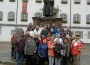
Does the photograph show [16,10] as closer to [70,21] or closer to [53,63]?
[70,21]

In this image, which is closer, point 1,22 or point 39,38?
point 39,38

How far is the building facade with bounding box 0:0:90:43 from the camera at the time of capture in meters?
47.8

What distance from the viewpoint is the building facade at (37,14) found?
47.8 metres

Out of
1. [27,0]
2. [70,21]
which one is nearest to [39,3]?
[27,0]

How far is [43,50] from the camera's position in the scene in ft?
49.8

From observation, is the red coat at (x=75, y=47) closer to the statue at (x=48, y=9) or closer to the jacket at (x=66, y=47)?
the jacket at (x=66, y=47)

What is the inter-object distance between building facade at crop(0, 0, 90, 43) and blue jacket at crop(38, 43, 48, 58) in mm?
32470

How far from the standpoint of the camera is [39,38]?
16.0 m

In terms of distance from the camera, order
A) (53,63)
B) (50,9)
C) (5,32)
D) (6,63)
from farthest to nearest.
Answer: (5,32) → (50,9) → (6,63) → (53,63)

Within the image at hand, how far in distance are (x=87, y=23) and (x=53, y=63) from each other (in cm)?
3353

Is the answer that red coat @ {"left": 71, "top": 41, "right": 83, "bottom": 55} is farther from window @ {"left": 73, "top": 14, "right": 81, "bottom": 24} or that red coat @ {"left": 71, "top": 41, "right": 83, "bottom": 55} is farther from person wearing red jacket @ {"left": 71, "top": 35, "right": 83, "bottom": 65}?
window @ {"left": 73, "top": 14, "right": 81, "bottom": 24}

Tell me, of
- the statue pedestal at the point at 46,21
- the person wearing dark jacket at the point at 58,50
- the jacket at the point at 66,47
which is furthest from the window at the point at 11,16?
the person wearing dark jacket at the point at 58,50

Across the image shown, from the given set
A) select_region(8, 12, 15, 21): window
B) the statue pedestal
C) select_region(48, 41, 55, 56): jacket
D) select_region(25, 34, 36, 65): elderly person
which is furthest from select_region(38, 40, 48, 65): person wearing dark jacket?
select_region(8, 12, 15, 21): window

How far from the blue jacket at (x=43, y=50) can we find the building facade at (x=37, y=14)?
32.5 meters
